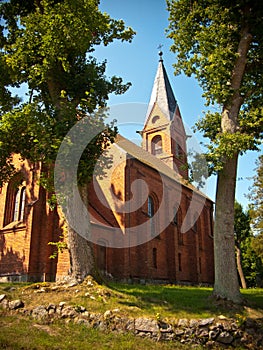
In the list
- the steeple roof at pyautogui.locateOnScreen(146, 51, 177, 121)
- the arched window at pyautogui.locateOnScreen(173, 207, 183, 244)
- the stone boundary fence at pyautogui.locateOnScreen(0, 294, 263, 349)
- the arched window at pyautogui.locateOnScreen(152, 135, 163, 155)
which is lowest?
the stone boundary fence at pyautogui.locateOnScreen(0, 294, 263, 349)

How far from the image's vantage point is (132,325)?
32.0 feet

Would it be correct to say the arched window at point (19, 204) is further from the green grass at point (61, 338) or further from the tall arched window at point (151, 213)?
the green grass at point (61, 338)

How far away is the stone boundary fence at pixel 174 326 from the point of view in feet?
31.6

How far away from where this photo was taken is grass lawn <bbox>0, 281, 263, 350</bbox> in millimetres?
8102

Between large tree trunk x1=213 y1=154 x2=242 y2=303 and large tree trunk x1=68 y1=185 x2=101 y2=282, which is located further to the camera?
large tree trunk x1=68 y1=185 x2=101 y2=282

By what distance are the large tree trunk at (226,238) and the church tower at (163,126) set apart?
24.8 meters

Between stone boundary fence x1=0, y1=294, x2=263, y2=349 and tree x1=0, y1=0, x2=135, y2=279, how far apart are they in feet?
7.25

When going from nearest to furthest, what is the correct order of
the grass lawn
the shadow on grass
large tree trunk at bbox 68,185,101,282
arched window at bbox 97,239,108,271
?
the grass lawn < the shadow on grass < large tree trunk at bbox 68,185,101,282 < arched window at bbox 97,239,108,271

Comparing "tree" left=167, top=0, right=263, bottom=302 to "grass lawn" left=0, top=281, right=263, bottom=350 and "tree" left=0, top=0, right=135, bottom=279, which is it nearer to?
"grass lawn" left=0, top=281, right=263, bottom=350

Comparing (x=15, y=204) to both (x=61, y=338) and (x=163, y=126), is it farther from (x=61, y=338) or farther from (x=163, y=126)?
(x=163, y=126)

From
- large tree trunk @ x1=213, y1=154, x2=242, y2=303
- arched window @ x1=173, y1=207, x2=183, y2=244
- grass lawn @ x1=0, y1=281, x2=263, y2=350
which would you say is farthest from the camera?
arched window @ x1=173, y1=207, x2=183, y2=244

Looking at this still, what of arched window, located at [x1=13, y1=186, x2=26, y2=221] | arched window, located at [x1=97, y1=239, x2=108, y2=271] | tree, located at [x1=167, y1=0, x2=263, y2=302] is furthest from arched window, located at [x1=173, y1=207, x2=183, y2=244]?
tree, located at [x1=167, y1=0, x2=263, y2=302]

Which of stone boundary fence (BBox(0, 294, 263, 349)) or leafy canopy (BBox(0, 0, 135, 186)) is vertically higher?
leafy canopy (BBox(0, 0, 135, 186))

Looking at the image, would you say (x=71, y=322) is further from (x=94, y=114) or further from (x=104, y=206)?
(x=104, y=206)
